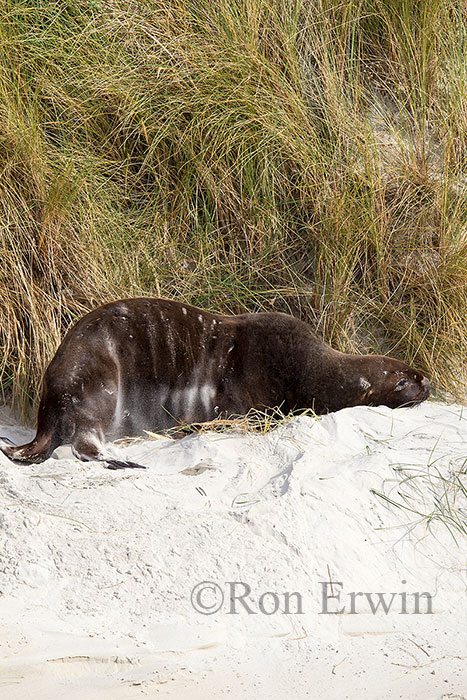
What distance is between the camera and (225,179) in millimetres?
5289

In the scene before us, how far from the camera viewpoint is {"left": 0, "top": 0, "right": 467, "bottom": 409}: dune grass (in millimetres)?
4969

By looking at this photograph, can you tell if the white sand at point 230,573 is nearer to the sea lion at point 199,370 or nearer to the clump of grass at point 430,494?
the clump of grass at point 430,494

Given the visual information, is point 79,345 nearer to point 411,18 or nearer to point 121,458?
point 121,458

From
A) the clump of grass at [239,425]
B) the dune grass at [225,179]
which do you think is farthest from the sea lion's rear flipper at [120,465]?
the dune grass at [225,179]

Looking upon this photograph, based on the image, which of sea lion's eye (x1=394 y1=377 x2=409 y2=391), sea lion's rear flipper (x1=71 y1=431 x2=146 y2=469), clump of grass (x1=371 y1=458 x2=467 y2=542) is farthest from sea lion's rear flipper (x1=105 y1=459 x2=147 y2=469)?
sea lion's eye (x1=394 y1=377 x2=409 y2=391)

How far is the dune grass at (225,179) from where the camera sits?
497 cm

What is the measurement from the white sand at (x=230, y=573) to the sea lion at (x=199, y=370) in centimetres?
68

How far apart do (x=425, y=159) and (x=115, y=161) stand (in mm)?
1874

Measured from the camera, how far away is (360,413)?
4.09 m

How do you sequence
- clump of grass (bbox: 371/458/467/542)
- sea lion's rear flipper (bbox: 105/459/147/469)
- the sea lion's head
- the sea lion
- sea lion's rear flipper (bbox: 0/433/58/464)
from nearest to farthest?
clump of grass (bbox: 371/458/467/542)
sea lion's rear flipper (bbox: 105/459/147/469)
sea lion's rear flipper (bbox: 0/433/58/464)
the sea lion
the sea lion's head

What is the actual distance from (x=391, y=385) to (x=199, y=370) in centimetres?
99

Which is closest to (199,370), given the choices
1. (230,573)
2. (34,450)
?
(34,450)

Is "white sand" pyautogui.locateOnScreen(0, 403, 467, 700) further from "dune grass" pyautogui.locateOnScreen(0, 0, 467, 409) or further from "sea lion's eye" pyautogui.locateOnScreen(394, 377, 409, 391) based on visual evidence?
"dune grass" pyautogui.locateOnScreen(0, 0, 467, 409)

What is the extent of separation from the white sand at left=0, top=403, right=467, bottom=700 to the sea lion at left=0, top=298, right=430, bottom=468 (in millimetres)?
680
